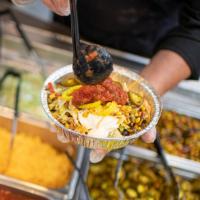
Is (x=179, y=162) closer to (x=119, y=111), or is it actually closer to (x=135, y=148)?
(x=135, y=148)

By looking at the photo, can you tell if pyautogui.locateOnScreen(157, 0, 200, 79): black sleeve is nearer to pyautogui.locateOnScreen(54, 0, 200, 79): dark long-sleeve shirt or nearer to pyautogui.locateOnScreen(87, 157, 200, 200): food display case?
pyautogui.locateOnScreen(54, 0, 200, 79): dark long-sleeve shirt

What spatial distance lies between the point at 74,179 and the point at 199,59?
85 centimetres

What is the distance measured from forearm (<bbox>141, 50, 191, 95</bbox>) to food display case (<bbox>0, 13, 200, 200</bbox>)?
0.91 ft

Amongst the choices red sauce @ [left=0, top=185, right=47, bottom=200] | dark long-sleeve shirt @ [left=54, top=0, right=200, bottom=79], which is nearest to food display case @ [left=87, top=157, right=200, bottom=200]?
red sauce @ [left=0, top=185, right=47, bottom=200]

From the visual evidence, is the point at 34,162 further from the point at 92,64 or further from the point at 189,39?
the point at 189,39

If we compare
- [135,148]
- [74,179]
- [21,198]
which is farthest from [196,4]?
[21,198]

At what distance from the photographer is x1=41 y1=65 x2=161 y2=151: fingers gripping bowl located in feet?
4.35

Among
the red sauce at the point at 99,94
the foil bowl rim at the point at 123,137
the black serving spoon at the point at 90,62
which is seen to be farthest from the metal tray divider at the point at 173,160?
→ the black serving spoon at the point at 90,62

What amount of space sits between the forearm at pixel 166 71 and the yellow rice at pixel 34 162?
0.57 metres

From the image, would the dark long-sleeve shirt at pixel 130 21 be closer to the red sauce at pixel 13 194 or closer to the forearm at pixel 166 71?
the forearm at pixel 166 71

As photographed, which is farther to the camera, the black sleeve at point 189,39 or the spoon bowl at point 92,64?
the black sleeve at point 189,39

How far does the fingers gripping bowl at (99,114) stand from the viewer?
1.33m

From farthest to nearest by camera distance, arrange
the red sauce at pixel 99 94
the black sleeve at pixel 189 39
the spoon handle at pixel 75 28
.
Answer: the black sleeve at pixel 189 39 → the red sauce at pixel 99 94 → the spoon handle at pixel 75 28

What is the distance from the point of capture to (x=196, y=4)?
6.64 ft
